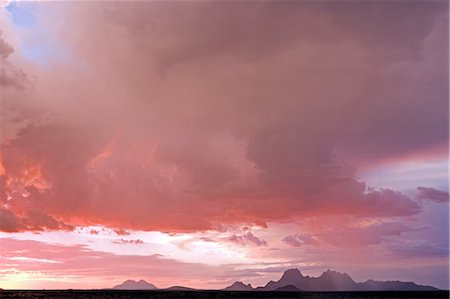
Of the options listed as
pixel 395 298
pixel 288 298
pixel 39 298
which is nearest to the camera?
pixel 39 298

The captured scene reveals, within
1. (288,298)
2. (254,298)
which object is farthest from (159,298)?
(288,298)

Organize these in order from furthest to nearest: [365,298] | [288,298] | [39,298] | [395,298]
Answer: [395,298], [365,298], [288,298], [39,298]

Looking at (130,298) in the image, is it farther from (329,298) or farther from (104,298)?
(329,298)

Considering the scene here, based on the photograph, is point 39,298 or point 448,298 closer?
point 39,298

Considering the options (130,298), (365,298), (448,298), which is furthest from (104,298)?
(448,298)

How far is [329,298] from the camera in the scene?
397 feet

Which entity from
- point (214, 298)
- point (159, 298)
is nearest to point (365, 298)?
point (214, 298)

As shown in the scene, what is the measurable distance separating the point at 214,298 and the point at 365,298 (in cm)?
3403

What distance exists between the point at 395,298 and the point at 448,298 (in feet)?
102

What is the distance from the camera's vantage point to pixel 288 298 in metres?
122

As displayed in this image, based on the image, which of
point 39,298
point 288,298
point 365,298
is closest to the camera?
point 39,298

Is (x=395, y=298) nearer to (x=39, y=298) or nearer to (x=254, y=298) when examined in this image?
(x=254, y=298)

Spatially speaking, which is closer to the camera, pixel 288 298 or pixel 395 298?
pixel 288 298

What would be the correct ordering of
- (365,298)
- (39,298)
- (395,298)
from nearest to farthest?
(39,298) → (365,298) → (395,298)
